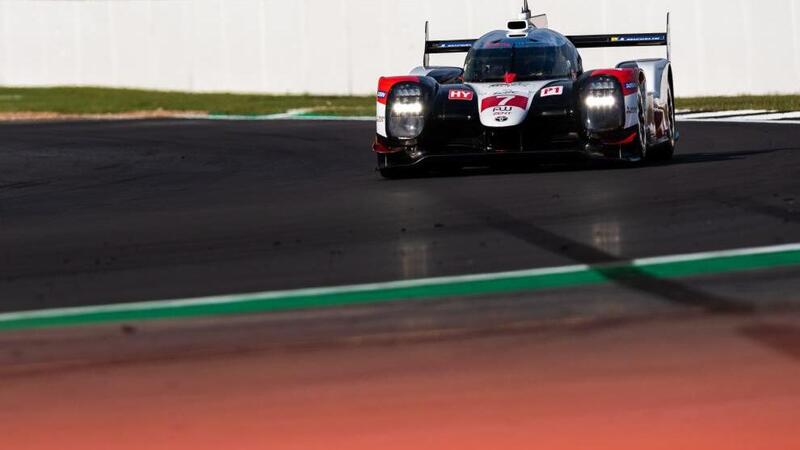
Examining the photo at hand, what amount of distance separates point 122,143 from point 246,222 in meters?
8.69

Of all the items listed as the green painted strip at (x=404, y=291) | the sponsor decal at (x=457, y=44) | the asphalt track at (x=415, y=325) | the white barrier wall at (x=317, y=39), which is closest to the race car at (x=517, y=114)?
the asphalt track at (x=415, y=325)

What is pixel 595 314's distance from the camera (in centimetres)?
620

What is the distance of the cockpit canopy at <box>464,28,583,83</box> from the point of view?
12781mm

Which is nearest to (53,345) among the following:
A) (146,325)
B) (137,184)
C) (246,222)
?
(146,325)

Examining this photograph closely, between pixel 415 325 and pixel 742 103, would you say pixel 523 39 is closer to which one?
pixel 415 325

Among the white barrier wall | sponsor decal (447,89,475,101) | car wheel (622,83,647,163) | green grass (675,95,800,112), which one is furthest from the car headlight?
the white barrier wall

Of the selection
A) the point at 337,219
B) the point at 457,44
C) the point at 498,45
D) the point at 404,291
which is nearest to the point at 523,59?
the point at 498,45

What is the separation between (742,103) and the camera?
21891 mm

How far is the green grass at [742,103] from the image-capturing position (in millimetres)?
20875

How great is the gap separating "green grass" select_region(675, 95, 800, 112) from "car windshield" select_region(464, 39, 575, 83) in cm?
785

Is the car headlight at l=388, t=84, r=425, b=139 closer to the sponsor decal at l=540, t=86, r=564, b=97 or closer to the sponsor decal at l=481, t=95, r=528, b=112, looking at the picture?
the sponsor decal at l=481, t=95, r=528, b=112

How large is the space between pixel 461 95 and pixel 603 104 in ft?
3.77

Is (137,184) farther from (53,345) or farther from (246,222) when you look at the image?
(53,345)

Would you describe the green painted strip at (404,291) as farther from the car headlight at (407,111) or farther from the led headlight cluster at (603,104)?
the car headlight at (407,111)
